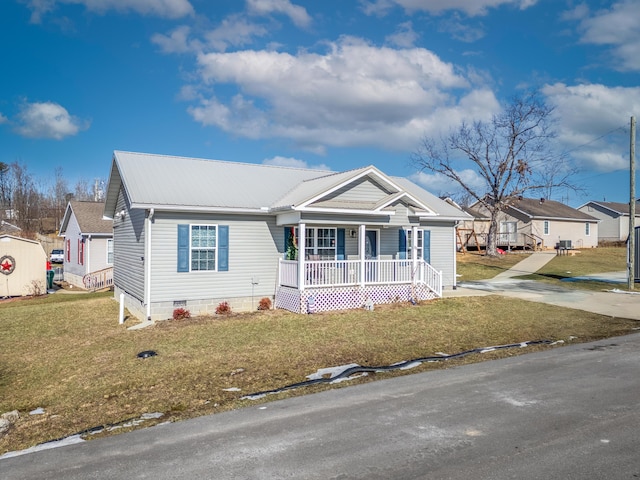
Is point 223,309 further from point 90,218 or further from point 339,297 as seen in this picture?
point 90,218

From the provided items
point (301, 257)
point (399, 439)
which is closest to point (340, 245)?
point (301, 257)

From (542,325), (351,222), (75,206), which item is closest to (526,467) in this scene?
(542,325)

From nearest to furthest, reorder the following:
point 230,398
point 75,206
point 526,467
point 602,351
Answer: point 526,467 < point 230,398 < point 602,351 < point 75,206

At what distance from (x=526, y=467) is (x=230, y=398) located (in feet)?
14.3

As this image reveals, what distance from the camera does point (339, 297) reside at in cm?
1562

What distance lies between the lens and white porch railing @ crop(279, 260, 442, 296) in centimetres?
1545

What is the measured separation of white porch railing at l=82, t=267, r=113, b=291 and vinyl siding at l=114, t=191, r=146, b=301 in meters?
6.42

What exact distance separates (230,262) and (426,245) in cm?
862

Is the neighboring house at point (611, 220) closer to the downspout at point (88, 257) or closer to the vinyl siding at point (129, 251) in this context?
the downspout at point (88, 257)

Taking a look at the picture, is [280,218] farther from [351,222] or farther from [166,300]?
[166,300]

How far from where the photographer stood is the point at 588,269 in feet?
98.9

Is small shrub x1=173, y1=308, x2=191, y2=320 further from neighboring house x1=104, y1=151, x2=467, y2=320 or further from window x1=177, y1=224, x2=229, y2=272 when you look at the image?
window x1=177, y1=224, x2=229, y2=272

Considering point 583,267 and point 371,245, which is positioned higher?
point 371,245

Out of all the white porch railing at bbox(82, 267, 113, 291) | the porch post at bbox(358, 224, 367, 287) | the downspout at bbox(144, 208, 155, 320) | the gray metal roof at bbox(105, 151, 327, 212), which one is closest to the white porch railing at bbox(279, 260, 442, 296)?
the porch post at bbox(358, 224, 367, 287)
